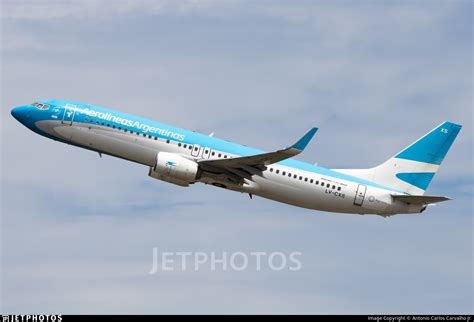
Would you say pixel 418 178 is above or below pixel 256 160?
above

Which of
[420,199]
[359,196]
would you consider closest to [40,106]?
[359,196]

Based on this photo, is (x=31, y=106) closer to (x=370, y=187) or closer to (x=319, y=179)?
(x=319, y=179)

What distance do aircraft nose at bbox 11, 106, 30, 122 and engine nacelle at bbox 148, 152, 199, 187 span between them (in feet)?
32.5

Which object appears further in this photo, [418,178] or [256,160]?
[418,178]

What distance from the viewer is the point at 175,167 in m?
56.7

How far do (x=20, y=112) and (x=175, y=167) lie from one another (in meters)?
11.8

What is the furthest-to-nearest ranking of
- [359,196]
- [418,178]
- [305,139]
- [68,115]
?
[418,178] → [359,196] → [68,115] → [305,139]

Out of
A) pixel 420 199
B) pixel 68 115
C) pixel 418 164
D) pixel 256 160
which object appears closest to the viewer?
pixel 256 160

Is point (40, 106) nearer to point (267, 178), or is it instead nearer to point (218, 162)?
point (218, 162)

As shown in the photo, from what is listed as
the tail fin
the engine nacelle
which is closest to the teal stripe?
the tail fin

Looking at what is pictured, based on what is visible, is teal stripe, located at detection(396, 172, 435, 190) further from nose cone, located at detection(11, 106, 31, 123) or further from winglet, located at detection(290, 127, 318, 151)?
nose cone, located at detection(11, 106, 31, 123)

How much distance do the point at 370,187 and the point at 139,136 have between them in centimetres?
1729

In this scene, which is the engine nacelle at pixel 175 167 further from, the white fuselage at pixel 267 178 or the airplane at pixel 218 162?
the white fuselage at pixel 267 178

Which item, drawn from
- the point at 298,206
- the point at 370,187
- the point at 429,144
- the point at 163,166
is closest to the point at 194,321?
the point at 163,166
